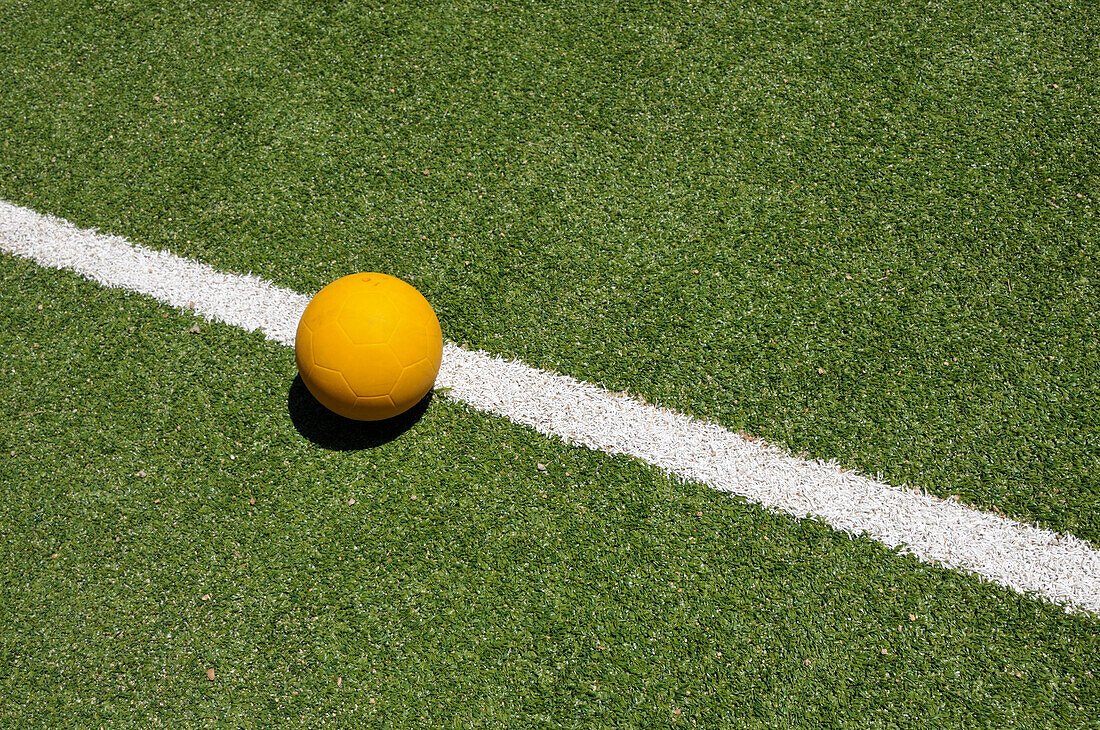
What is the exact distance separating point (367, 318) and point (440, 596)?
133cm

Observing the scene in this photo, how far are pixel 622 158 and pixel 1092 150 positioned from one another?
2604 millimetres

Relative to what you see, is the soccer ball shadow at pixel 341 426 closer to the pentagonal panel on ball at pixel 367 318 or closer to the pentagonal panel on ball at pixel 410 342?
the pentagonal panel on ball at pixel 410 342

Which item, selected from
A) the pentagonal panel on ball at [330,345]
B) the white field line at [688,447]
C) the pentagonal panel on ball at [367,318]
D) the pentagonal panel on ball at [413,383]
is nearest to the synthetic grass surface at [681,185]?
the white field line at [688,447]

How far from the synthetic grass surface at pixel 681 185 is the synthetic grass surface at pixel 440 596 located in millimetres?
573

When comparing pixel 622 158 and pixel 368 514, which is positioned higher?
pixel 622 158

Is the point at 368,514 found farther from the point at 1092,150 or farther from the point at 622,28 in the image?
the point at 1092,150

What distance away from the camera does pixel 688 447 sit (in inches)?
130

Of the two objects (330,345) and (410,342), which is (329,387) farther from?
(410,342)

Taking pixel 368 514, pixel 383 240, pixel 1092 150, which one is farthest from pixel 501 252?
pixel 1092 150

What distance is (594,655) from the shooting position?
3.01 m

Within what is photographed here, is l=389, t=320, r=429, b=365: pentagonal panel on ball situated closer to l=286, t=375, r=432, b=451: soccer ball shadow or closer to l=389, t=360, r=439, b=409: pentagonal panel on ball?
l=389, t=360, r=439, b=409: pentagonal panel on ball

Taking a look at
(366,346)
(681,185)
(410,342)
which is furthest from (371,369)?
(681,185)

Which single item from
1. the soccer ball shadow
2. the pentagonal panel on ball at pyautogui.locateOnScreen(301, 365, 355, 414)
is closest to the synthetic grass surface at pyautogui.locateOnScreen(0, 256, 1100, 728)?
the soccer ball shadow

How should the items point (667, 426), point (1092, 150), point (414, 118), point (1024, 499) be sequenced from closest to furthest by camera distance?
point (1024, 499) < point (667, 426) < point (1092, 150) < point (414, 118)
